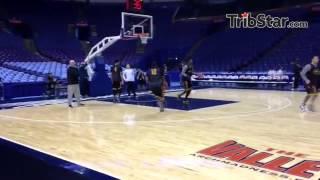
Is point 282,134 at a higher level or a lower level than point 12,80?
lower

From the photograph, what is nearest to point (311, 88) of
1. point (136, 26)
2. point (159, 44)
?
point (136, 26)

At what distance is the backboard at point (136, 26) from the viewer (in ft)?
59.3

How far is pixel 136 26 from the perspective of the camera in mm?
18531

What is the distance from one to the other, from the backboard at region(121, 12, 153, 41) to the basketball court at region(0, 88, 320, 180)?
22.0 ft

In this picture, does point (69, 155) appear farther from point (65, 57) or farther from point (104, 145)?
point (65, 57)

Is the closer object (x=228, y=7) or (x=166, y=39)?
(x=228, y=7)

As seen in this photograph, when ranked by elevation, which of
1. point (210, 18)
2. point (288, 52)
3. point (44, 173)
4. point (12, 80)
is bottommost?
point (44, 173)

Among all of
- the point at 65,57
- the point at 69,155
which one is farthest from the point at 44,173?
the point at 65,57

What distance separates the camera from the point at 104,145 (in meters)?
6.65

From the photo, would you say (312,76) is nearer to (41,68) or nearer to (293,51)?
(293,51)

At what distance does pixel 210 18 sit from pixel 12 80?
15346 mm

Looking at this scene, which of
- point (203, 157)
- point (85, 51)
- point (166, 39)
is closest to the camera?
point (203, 157)

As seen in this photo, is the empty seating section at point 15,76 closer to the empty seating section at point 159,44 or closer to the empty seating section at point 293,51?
the empty seating section at point 159,44

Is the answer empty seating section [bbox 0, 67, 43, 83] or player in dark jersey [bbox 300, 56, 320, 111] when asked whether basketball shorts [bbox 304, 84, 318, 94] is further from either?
empty seating section [bbox 0, 67, 43, 83]
